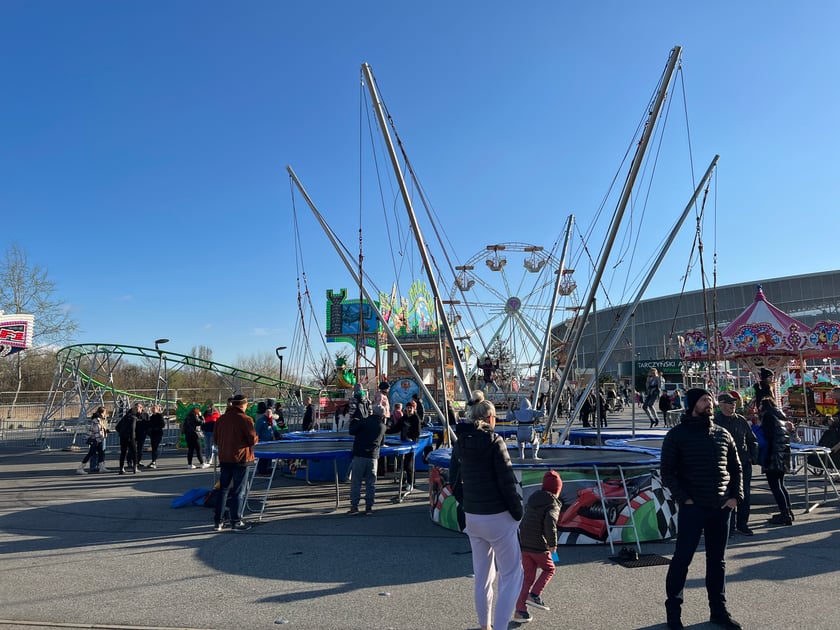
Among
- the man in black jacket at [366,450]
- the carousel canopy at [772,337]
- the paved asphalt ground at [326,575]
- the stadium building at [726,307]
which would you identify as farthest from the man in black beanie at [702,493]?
the stadium building at [726,307]

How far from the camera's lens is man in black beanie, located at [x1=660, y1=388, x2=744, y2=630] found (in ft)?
15.2

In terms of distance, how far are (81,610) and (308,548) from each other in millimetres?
2579

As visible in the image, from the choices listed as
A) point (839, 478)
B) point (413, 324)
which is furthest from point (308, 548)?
point (413, 324)

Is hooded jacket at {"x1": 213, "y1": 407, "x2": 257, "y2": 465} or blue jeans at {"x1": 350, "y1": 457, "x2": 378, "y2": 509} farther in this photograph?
blue jeans at {"x1": 350, "y1": 457, "x2": 378, "y2": 509}

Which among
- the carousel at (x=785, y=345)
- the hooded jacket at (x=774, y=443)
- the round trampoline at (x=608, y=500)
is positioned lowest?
the round trampoline at (x=608, y=500)

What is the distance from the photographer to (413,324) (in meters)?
43.8

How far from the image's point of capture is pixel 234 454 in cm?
817

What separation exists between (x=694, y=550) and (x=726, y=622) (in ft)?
1.95

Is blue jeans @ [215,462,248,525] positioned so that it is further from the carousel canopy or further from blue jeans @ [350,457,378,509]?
the carousel canopy

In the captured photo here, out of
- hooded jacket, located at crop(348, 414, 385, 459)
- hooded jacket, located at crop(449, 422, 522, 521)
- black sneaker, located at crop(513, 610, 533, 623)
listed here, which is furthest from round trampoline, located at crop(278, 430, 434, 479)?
hooded jacket, located at crop(449, 422, 522, 521)

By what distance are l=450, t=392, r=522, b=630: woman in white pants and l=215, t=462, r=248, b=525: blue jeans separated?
187 inches

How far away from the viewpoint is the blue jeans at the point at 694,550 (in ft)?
15.2

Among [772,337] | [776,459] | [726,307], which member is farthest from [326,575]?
[726,307]

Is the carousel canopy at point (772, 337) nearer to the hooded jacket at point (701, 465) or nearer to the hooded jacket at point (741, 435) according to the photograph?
the hooded jacket at point (741, 435)
